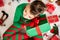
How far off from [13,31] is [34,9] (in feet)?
0.61

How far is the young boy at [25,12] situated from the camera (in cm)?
133

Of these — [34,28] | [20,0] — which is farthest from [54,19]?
[20,0]

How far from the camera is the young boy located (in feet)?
4.35

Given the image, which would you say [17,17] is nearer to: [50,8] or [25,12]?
[25,12]

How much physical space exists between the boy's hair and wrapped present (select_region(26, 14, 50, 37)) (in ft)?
0.13

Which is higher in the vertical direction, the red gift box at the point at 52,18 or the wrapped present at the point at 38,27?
the red gift box at the point at 52,18

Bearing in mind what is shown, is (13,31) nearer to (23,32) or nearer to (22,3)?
(23,32)

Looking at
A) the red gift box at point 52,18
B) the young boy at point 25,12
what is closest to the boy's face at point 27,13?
the young boy at point 25,12

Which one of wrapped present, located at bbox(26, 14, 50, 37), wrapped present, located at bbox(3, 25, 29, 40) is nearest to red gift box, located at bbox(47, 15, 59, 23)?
wrapped present, located at bbox(26, 14, 50, 37)

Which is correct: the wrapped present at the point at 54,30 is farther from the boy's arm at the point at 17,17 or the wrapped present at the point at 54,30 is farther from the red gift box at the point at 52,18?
the boy's arm at the point at 17,17

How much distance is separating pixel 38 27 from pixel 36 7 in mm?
123

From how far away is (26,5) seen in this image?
4.39 feet

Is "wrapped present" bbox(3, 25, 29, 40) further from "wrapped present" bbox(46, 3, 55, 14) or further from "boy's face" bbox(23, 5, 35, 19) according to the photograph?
"wrapped present" bbox(46, 3, 55, 14)

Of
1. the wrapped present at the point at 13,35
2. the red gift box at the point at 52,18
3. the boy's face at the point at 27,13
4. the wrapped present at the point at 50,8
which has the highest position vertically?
the wrapped present at the point at 50,8
